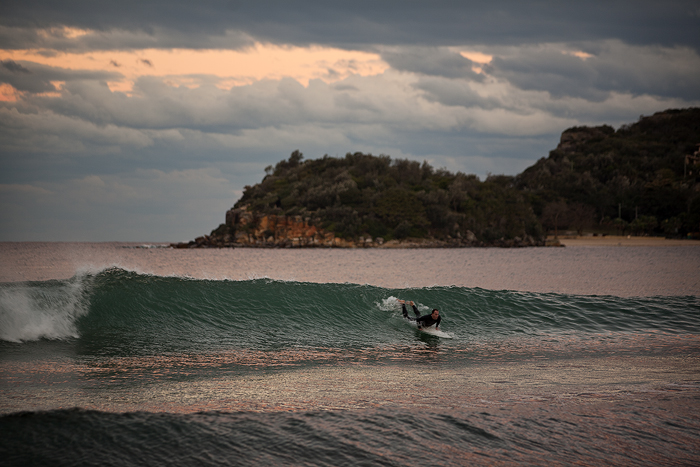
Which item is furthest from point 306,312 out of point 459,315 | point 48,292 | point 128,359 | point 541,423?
point 541,423

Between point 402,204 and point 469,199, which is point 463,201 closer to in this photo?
point 469,199

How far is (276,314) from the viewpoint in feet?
54.3

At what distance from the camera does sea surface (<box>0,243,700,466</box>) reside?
18.0 ft

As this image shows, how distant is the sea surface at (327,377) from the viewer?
5488 millimetres

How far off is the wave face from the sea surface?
0.09 m

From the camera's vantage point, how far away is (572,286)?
A: 1097 inches

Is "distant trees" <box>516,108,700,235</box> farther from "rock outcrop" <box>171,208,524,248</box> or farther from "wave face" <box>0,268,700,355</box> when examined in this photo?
"wave face" <box>0,268,700,355</box>

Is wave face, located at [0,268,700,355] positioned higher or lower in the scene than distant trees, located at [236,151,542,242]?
lower

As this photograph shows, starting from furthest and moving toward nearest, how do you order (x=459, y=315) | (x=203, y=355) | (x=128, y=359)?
1. (x=459, y=315)
2. (x=203, y=355)
3. (x=128, y=359)

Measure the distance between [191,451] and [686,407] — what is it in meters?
7.42

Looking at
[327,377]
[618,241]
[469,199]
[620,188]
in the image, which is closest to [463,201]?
[469,199]

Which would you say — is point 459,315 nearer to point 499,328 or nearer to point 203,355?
point 499,328

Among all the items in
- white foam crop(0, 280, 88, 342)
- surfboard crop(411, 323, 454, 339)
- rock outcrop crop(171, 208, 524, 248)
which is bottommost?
surfboard crop(411, 323, 454, 339)

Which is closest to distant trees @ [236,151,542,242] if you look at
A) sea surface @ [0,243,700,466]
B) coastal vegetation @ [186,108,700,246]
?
coastal vegetation @ [186,108,700,246]
